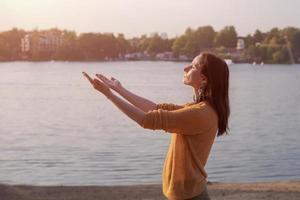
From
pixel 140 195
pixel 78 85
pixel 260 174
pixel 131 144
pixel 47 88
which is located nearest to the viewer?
pixel 140 195

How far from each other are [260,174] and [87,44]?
97.8 m

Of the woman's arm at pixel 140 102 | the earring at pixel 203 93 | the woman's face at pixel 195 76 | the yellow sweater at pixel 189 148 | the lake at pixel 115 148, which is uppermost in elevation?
the woman's face at pixel 195 76

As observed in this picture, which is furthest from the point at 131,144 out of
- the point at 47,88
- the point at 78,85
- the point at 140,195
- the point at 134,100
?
the point at 78,85

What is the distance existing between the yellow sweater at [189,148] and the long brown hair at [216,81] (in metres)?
0.04

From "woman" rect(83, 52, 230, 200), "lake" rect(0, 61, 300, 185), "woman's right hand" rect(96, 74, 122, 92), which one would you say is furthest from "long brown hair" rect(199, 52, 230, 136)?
"lake" rect(0, 61, 300, 185)

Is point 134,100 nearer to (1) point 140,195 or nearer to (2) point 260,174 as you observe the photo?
(1) point 140,195

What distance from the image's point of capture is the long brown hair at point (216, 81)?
371cm

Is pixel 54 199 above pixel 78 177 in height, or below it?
above

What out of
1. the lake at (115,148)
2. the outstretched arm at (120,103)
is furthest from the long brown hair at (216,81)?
the lake at (115,148)

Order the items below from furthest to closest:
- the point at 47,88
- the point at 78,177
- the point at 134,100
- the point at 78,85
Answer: the point at 78,85 < the point at 47,88 < the point at 78,177 < the point at 134,100

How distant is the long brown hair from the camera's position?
371 centimetres

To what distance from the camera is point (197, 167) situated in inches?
147

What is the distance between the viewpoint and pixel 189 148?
146 inches

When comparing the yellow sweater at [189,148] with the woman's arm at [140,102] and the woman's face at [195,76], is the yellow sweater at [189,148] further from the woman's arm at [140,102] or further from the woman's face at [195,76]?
the woman's arm at [140,102]
